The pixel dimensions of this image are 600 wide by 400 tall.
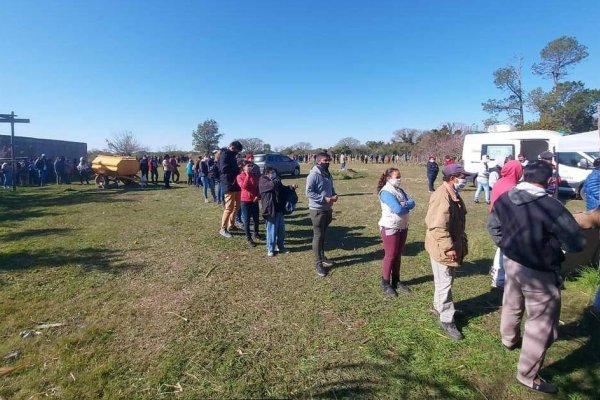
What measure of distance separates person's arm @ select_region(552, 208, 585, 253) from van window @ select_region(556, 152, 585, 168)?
1370 centimetres

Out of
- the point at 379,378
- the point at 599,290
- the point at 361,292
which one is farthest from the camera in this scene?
the point at 361,292

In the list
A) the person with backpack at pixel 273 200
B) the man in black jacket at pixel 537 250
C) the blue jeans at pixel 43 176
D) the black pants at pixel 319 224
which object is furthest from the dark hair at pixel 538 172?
the blue jeans at pixel 43 176

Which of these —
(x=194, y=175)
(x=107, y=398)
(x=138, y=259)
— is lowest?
(x=107, y=398)

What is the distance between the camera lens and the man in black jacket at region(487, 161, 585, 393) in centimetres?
256

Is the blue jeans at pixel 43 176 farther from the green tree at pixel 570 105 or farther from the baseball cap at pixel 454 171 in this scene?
the green tree at pixel 570 105

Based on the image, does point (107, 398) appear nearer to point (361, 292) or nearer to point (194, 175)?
point (361, 292)

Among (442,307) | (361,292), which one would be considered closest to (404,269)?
(361,292)

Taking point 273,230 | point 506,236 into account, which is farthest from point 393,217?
point 273,230

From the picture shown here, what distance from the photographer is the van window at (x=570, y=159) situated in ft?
42.7

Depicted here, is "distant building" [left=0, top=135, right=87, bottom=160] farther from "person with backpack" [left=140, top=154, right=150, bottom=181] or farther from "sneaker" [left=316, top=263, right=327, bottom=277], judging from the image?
"sneaker" [left=316, top=263, right=327, bottom=277]

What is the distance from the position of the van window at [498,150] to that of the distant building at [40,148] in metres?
28.7

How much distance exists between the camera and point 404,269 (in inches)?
219

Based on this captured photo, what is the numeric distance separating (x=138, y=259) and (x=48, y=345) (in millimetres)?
2766

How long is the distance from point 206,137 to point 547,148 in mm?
58544
